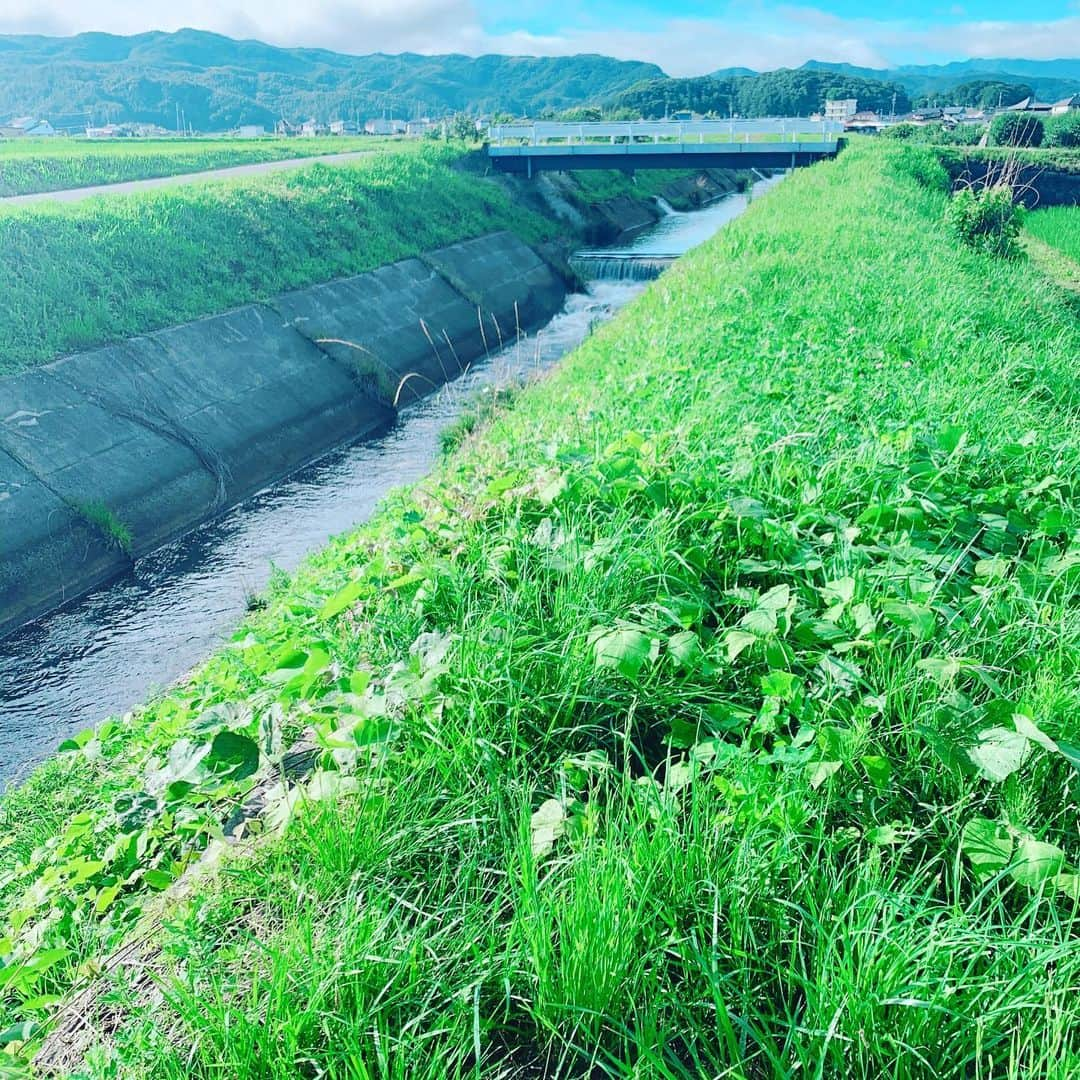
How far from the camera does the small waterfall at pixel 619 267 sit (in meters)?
26.4

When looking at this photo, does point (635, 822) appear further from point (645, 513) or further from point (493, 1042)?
point (645, 513)

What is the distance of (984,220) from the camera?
16.6 m

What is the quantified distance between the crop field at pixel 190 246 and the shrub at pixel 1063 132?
121 ft

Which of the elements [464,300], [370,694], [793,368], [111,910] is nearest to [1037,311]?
[793,368]

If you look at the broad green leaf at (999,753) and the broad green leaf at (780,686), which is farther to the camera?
the broad green leaf at (780,686)

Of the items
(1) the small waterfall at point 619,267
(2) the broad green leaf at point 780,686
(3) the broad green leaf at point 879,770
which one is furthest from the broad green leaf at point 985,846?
(1) the small waterfall at point 619,267

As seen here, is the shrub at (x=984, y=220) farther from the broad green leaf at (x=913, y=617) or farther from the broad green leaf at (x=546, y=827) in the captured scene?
the broad green leaf at (x=546, y=827)

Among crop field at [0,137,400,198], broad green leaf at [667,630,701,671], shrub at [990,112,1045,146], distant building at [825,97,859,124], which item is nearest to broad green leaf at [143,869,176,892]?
broad green leaf at [667,630,701,671]

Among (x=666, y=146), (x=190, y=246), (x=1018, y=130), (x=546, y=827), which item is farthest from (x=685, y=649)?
A: (x=1018, y=130)

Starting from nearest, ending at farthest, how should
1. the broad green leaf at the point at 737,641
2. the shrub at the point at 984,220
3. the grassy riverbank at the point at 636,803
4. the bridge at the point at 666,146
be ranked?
the grassy riverbank at the point at 636,803 < the broad green leaf at the point at 737,641 < the shrub at the point at 984,220 < the bridge at the point at 666,146

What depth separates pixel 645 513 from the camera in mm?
4398

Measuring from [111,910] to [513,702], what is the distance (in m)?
1.58

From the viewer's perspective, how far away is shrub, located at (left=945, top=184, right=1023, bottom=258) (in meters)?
16.5

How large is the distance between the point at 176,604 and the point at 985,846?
9.03 m
